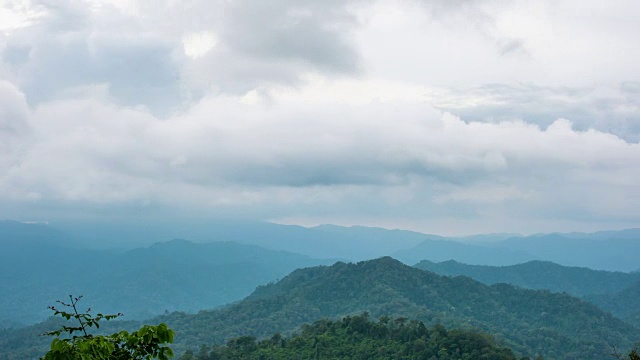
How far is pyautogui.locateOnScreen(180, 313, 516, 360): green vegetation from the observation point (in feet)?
206

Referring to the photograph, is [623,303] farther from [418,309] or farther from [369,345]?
[369,345]

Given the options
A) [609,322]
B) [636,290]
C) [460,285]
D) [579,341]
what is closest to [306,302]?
[460,285]

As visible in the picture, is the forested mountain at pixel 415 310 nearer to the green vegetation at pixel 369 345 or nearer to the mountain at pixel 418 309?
the mountain at pixel 418 309

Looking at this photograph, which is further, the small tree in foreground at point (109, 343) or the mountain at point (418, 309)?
the mountain at point (418, 309)

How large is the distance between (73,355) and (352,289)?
13832 centimetres

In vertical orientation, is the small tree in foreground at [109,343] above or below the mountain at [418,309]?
above

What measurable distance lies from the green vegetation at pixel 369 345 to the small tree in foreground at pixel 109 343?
186 feet

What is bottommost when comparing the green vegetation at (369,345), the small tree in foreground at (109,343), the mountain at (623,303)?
the mountain at (623,303)

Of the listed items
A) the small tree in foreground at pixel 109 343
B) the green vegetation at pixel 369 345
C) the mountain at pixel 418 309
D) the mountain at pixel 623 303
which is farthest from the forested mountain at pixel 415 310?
the small tree in foreground at pixel 109 343

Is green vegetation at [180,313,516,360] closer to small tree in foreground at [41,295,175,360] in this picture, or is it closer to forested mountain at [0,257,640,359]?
forested mountain at [0,257,640,359]

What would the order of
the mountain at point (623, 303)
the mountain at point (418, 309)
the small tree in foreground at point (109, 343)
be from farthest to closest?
the mountain at point (623, 303) → the mountain at point (418, 309) → the small tree in foreground at point (109, 343)

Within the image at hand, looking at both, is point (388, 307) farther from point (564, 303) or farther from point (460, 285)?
point (564, 303)

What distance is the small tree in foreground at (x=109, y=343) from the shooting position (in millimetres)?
7555

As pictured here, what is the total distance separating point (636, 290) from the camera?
19875 centimetres
